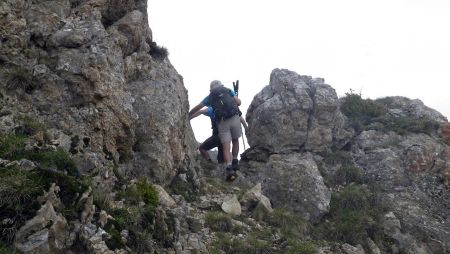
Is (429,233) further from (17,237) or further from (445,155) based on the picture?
(17,237)

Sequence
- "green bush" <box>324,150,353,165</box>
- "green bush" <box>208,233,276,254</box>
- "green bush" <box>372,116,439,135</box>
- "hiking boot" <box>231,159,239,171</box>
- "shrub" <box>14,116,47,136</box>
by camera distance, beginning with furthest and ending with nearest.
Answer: "green bush" <box>372,116,439,135</box>
"green bush" <box>324,150,353,165</box>
"hiking boot" <box>231,159,239,171</box>
"green bush" <box>208,233,276,254</box>
"shrub" <box>14,116,47,136</box>

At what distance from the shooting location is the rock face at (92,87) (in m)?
9.98

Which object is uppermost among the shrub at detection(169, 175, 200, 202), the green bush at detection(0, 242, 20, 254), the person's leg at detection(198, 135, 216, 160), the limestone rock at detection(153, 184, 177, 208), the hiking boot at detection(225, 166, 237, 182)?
the person's leg at detection(198, 135, 216, 160)

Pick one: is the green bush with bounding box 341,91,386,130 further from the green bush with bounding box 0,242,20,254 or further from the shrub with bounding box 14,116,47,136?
the green bush with bounding box 0,242,20,254

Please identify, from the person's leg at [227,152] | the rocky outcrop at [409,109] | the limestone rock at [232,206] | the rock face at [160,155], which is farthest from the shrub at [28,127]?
the rocky outcrop at [409,109]

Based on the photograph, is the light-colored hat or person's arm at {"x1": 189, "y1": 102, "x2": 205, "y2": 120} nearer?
the light-colored hat

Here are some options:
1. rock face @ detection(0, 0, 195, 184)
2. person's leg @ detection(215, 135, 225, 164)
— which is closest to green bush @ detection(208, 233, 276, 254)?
rock face @ detection(0, 0, 195, 184)

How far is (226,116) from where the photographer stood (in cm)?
1536

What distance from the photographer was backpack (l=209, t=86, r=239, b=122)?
15328 mm

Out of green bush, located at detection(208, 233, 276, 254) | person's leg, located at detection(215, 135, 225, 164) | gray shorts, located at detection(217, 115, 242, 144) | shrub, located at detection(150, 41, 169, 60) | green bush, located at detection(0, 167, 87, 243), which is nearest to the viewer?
green bush, located at detection(0, 167, 87, 243)

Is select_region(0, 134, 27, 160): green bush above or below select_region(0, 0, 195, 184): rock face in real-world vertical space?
below

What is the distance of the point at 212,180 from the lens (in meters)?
14.3

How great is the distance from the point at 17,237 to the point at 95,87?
5245 mm

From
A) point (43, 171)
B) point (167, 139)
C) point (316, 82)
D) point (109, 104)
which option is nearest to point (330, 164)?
point (316, 82)
